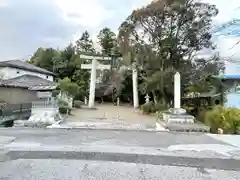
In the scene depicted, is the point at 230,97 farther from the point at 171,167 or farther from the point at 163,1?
the point at 171,167

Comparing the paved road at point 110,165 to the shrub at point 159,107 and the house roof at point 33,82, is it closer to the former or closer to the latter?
the house roof at point 33,82

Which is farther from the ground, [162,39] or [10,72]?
[162,39]

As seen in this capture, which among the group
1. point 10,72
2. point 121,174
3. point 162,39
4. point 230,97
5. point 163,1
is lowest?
point 121,174

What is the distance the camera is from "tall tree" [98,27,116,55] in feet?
133

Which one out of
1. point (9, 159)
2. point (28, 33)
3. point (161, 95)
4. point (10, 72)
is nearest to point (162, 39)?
point (161, 95)

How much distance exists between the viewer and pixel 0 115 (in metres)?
15.8

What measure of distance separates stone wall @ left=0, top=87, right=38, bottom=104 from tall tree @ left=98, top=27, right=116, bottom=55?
18.5 m

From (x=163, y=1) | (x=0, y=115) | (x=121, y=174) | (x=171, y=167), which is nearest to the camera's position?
(x=121, y=174)

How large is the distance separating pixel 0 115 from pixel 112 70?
19.4 m

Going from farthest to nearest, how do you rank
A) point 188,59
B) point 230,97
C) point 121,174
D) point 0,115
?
point 188,59
point 230,97
point 0,115
point 121,174

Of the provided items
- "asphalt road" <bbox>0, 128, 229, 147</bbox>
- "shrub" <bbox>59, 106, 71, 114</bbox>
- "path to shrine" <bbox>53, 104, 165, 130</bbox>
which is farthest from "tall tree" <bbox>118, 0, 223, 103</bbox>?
"asphalt road" <bbox>0, 128, 229, 147</bbox>

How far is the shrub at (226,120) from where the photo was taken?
1262 centimetres

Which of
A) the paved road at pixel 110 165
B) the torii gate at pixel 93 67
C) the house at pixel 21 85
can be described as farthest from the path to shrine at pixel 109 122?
the torii gate at pixel 93 67

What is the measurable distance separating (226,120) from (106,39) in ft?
99.3
